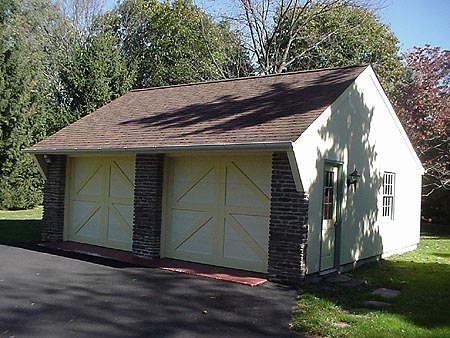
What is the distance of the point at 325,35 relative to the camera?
1053 inches

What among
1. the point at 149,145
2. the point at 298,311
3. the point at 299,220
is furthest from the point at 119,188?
the point at 298,311

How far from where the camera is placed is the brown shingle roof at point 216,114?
947cm

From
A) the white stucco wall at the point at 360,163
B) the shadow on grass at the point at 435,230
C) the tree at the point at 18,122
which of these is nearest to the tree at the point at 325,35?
the shadow on grass at the point at 435,230

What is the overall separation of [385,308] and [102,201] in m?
7.41

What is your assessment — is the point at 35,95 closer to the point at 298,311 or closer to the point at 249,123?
the point at 249,123

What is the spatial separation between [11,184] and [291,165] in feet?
57.5

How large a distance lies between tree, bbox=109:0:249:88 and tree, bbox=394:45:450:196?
958cm

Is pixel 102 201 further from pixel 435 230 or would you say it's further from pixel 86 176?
pixel 435 230

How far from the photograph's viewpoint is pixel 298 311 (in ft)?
23.2

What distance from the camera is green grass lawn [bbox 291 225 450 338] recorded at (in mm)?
6262

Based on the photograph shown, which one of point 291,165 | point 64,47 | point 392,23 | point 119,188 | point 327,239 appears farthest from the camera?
point 64,47

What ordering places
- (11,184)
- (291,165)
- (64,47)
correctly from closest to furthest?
(291,165) → (11,184) → (64,47)

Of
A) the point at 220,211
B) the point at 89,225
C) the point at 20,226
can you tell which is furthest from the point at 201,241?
the point at 20,226

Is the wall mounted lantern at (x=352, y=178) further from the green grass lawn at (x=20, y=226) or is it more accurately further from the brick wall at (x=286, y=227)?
the green grass lawn at (x=20, y=226)
